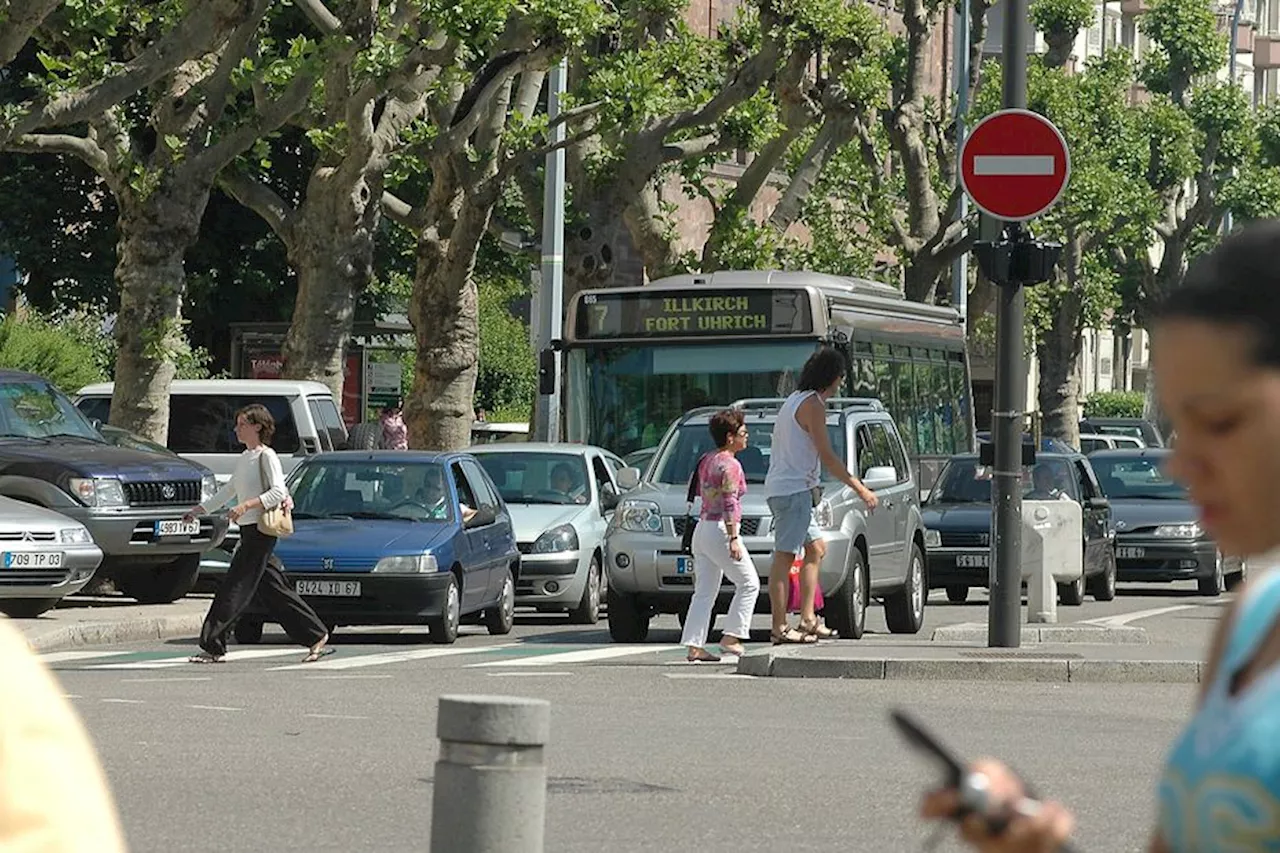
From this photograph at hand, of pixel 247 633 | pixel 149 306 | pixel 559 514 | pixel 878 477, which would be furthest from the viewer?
pixel 149 306

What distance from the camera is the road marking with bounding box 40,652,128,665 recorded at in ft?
60.2

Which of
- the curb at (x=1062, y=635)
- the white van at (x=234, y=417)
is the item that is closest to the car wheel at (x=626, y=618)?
the curb at (x=1062, y=635)

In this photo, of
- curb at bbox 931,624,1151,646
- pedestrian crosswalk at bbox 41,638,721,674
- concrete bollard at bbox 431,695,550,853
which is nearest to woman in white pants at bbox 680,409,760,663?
pedestrian crosswalk at bbox 41,638,721,674

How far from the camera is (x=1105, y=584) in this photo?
98.9ft

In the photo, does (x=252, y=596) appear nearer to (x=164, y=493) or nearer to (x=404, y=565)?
(x=404, y=565)

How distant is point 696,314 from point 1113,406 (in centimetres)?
7455

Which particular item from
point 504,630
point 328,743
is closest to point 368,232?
point 504,630

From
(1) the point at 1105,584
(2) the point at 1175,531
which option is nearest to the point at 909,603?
(1) the point at 1105,584

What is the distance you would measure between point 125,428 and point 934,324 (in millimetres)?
9380

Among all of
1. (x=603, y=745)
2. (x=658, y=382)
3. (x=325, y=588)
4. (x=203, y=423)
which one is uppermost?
(x=658, y=382)

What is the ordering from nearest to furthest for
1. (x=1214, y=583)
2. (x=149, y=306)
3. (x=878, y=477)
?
(x=878, y=477) < (x=149, y=306) < (x=1214, y=583)

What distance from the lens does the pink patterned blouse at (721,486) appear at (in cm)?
1786

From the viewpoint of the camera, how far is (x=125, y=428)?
94.6 feet

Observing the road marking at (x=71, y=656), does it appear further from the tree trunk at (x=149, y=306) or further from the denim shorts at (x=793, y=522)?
the tree trunk at (x=149, y=306)
